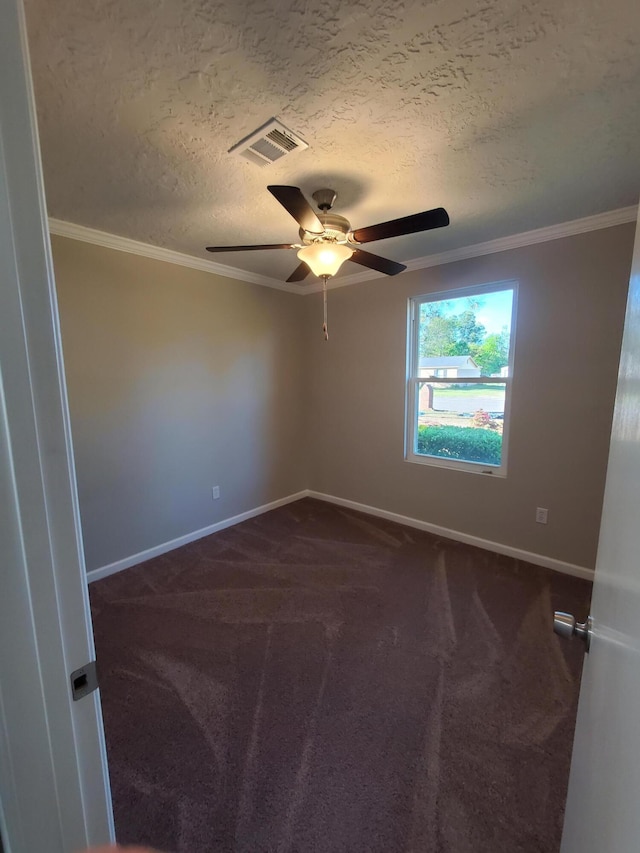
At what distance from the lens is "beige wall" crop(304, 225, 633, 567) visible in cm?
245

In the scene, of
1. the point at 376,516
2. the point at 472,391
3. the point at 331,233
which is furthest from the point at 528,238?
the point at 376,516

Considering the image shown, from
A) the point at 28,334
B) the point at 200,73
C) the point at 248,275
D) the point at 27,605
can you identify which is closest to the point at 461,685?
the point at 27,605

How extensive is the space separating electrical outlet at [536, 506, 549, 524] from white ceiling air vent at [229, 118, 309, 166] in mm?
2785

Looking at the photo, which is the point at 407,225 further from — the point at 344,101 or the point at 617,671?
the point at 617,671

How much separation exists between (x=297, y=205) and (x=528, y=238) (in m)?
1.98

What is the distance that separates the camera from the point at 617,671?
1.90 ft

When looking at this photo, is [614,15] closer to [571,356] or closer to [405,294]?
[571,356]

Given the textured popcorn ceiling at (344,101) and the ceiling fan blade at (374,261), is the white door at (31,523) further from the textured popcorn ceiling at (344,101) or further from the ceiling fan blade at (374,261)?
the ceiling fan blade at (374,261)

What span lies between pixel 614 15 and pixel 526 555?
2.92 m

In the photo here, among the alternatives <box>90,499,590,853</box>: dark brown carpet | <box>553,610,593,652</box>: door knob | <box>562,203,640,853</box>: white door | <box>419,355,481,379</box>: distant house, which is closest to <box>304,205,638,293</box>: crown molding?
<box>419,355,481,379</box>: distant house

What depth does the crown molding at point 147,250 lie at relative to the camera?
2.37m

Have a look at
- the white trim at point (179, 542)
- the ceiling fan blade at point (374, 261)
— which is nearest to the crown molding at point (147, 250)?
the ceiling fan blade at point (374, 261)

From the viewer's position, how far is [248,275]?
341 centimetres

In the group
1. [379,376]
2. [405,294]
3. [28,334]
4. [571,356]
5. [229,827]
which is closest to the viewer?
[28,334]
